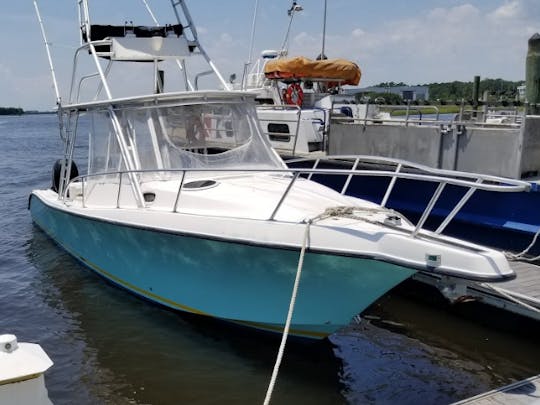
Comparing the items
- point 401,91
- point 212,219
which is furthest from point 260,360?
point 401,91

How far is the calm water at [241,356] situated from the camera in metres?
5.58

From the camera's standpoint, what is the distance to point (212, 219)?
5750 mm

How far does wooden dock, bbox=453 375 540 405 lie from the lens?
179 inches

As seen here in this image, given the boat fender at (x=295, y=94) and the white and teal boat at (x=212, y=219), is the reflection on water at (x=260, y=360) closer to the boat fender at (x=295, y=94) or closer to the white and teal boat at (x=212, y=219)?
the white and teal boat at (x=212, y=219)

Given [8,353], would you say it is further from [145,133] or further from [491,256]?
[145,133]

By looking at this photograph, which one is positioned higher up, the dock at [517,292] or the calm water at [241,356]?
the dock at [517,292]

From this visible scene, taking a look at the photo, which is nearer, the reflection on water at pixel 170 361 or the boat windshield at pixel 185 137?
the reflection on water at pixel 170 361

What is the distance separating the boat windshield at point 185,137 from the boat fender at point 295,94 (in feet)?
23.4

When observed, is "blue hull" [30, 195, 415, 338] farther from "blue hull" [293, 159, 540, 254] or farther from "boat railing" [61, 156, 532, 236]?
"blue hull" [293, 159, 540, 254]

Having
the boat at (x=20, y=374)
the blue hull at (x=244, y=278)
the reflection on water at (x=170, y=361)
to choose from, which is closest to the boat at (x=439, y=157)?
the blue hull at (x=244, y=278)

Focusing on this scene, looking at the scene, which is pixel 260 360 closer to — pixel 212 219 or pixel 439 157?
pixel 212 219

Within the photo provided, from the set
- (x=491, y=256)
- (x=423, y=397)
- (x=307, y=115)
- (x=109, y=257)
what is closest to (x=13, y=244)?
(x=109, y=257)

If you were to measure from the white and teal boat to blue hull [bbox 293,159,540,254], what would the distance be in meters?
2.64

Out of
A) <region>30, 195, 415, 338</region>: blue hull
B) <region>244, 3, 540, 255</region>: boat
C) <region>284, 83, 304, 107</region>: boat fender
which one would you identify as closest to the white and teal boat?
<region>30, 195, 415, 338</region>: blue hull
